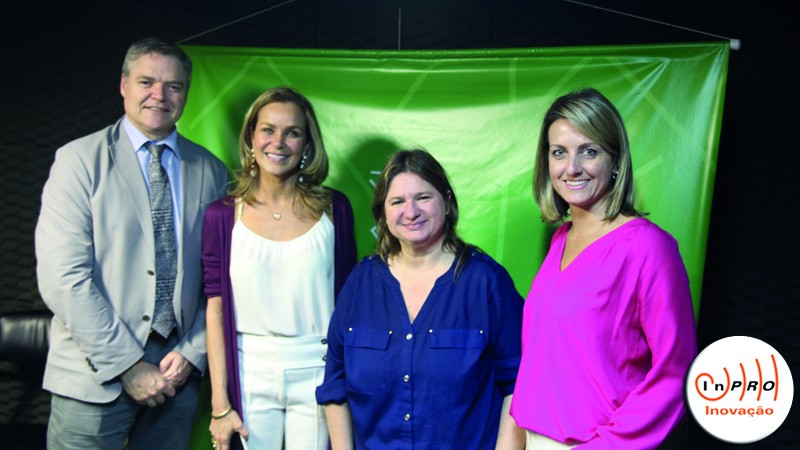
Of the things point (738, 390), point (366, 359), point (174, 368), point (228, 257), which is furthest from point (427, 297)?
point (174, 368)

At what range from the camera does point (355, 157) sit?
3.81m

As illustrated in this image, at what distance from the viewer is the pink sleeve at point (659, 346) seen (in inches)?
85.7

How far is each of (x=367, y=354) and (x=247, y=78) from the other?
1754 mm

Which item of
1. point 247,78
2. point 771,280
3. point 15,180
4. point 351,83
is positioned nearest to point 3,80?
point 15,180

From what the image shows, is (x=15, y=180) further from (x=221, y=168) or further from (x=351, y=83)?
(x=351, y=83)

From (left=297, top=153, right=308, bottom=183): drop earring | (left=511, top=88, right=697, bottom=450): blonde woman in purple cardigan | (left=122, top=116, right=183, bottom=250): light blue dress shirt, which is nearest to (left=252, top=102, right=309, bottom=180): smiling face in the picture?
(left=297, top=153, right=308, bottom=183): drop earring

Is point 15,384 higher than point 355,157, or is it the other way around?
point 355,157

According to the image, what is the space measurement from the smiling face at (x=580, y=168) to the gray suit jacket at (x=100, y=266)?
149 cm

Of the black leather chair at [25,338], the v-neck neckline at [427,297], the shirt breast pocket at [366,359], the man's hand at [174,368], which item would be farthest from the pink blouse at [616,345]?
the black leather chair at [25,338]

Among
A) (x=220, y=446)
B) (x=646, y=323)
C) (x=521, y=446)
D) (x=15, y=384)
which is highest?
(x=646, y=323)

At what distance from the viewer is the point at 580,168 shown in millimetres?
2391

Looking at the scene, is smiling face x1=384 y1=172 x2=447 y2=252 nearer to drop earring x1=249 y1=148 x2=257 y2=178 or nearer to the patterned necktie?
drop earring x1=249 y1=148 x2=257 y2=178

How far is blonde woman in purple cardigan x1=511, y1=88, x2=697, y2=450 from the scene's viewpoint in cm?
219

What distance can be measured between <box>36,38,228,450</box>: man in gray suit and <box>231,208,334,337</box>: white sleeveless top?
0.88 ft
